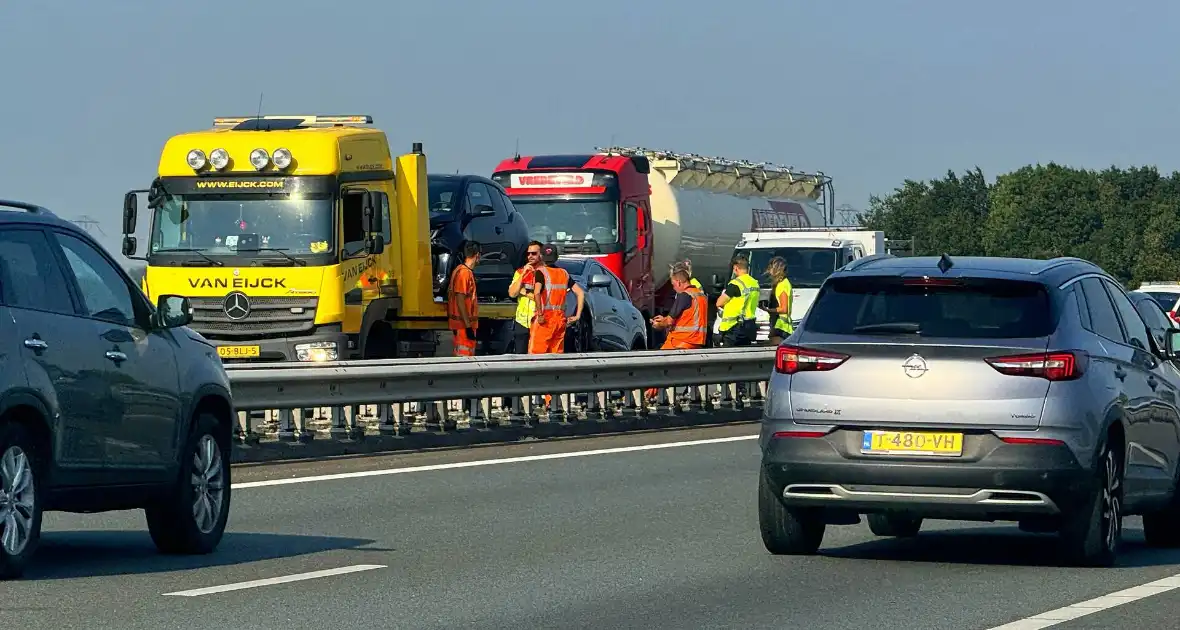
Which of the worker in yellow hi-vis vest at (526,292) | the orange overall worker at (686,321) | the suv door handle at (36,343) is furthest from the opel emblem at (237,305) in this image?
the suv door handle at (36,343)

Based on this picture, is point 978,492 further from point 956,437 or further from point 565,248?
point 565,248

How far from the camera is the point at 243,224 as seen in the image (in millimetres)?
21891

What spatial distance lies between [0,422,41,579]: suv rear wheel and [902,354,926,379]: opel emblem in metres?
4.00

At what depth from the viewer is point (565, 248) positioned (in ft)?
113

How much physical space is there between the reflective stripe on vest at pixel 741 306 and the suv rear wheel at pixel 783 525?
13465 mm

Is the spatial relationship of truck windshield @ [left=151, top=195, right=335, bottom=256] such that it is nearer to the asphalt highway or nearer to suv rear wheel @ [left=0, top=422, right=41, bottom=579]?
the asphalt highway

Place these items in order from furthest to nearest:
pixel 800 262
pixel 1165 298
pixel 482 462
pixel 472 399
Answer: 1. pixel 1165 298
2. pixel 800 262
3. pixel 472 399
4. pixel 482 462

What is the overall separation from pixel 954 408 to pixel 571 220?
24.3 m

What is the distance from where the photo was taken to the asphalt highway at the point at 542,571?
8859 mm

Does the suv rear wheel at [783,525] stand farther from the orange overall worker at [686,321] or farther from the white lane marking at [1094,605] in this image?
the orange overall worker at [686,321]

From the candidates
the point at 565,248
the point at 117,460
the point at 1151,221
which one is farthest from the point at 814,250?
the point at 1151,221

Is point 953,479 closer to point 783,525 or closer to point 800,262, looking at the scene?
point 783,525

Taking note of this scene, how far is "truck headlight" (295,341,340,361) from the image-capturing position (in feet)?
71.3

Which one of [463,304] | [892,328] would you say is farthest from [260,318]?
[892,328]
